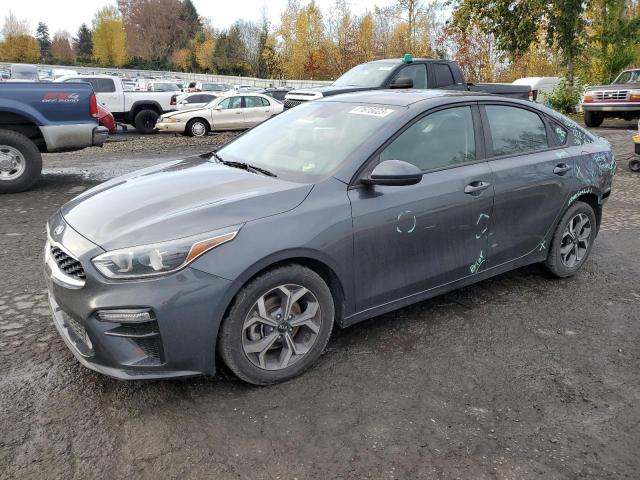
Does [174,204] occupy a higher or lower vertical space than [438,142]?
lower

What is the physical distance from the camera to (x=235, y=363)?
2879 mm

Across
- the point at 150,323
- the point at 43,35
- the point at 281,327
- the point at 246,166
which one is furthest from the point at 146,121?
the point at 43,35

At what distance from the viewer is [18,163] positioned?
25.2 ft

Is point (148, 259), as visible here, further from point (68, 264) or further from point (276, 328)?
point (276, 328)

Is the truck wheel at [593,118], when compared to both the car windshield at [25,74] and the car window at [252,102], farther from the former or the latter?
the car windshield at [25,74]

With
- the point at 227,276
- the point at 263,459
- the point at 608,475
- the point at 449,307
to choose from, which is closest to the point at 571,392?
the point at 608,475

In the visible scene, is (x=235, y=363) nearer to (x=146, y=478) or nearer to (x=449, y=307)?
(x=146, y=478)

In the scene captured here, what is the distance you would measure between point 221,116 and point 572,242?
46.8ft

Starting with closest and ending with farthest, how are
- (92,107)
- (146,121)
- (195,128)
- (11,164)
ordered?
(11,164)
(92,107)
(195,128)
(146,121)

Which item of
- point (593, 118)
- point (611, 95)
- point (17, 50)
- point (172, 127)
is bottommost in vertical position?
point (172, 127)

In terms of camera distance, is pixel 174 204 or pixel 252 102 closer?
pixel 174 204

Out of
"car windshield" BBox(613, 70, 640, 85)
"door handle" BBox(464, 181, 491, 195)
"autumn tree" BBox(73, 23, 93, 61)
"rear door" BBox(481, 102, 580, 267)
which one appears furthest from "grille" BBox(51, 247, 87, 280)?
"autumn tree" BBox(73, 23, 93, 61)

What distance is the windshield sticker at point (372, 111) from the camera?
144 inches

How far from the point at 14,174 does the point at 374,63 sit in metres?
7.26
